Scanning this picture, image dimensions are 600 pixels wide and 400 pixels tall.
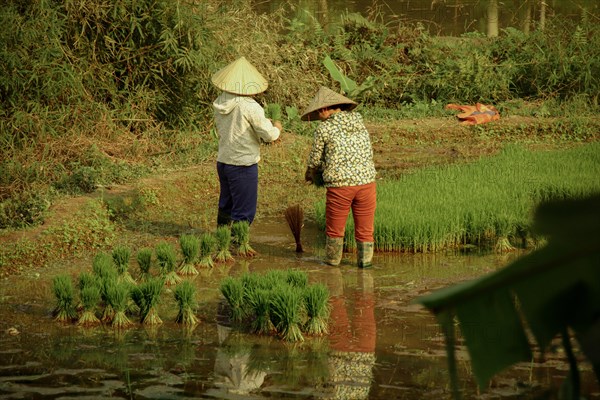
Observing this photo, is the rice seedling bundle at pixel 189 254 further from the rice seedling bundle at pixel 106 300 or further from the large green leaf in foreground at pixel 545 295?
the large green leaf in foreground at pixel 545 295

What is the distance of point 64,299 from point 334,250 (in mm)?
2262

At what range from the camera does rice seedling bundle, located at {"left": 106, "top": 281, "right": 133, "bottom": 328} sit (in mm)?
5738

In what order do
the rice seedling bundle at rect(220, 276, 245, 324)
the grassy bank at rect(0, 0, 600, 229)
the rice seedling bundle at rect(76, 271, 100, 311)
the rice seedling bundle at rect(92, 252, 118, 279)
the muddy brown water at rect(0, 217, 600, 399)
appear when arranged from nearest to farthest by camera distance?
the muddy brown water at rect(0, 217, 600, 399) → the rice seedling bundle at rect(220, 276, 245, 324) → the rice seedling bundle at rect(76, 271, 100, 311) → the rice seedling bundle at rect(92, 252, 118, 279) → the grassy bank at rect(0, 0, 600, 229)

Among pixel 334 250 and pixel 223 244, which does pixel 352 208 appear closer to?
pixel 334 250

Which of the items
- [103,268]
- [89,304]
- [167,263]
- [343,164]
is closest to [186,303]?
[89,304]

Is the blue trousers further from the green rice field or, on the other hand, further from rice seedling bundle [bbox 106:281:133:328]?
rice seedling bundle [bbox 106:281:133:328]

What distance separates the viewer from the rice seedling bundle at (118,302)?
574 centimetres

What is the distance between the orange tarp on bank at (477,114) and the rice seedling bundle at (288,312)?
724 centimetres

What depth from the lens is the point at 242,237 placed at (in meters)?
7.73

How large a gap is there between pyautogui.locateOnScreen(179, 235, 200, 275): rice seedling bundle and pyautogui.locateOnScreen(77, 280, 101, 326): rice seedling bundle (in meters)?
1.38

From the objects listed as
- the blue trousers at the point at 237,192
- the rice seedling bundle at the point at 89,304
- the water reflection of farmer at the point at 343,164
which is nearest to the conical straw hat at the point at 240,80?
the blue trousers at the point at 237,192

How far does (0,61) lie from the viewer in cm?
Answer: 985

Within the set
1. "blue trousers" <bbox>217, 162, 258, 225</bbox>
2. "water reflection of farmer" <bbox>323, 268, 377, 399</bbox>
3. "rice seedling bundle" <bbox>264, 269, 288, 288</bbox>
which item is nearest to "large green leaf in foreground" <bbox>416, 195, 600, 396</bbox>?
"water reflection of farmer" <bbox>323, 268, 377, 399</bbox>

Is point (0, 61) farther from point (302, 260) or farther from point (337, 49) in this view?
point (337, 49)
